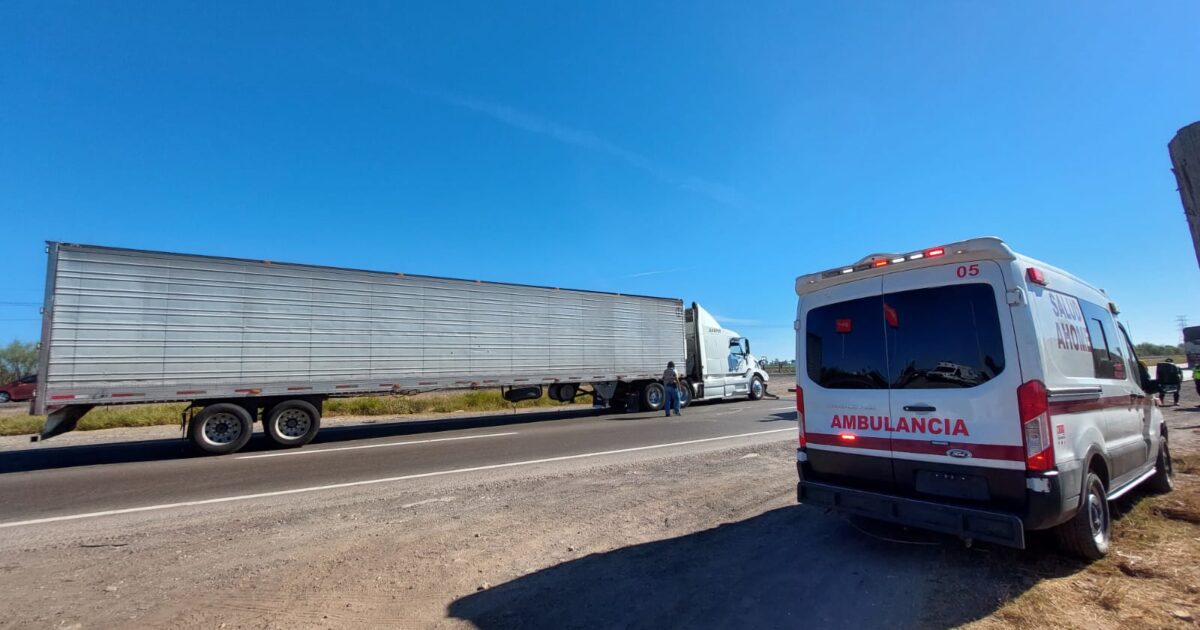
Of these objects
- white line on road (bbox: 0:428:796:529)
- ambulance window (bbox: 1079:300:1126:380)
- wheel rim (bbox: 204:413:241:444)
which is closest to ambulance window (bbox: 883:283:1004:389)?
ambulance window (bbox: 1079:300:1126:380)

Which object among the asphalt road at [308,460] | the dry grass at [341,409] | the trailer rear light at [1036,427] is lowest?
the asphalt road at [308,460]

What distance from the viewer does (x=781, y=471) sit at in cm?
745

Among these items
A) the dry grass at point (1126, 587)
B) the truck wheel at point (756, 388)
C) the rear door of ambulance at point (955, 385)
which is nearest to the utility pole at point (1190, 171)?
the rear door of ambulance at point (955, 385)

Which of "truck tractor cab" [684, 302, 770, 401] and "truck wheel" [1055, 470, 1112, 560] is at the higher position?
"truck tractor cab" [684, 302, 770, 401]

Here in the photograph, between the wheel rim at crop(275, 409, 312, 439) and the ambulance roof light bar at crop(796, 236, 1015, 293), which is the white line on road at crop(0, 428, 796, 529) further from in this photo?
the ambulance roof light bar at crop(796, 236, 1015, 293)

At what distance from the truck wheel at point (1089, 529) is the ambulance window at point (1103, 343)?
1017 millimetres

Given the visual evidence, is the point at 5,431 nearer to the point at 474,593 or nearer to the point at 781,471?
the point at 474,593

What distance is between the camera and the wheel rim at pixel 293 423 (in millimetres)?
11492

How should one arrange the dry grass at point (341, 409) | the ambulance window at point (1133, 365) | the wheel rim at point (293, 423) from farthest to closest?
the dry grass at point (341, 409) → the wheel rim at point (293, 423) → the ambulance window at point (1133, 365)

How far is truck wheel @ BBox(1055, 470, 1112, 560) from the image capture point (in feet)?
12.2

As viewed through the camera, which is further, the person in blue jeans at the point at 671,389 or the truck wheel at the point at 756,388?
the truck wheel at the point at 756,388

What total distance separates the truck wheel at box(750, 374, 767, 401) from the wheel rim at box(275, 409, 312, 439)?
666 inches

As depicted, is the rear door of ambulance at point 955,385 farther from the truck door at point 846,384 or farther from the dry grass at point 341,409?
the dry grass at point 341,409

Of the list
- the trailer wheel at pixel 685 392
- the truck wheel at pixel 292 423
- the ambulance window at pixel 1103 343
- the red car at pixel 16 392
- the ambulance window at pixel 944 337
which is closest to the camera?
the ambulance window at pixel 944 337
